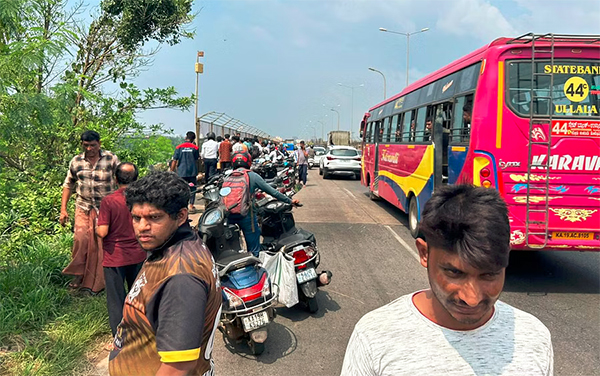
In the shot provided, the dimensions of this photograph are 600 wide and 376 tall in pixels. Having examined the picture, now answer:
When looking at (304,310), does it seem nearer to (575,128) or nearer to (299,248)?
(299,248)

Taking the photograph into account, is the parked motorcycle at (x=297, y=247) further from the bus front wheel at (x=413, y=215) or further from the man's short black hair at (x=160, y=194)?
the bus front wheel at (x=413, y=215)

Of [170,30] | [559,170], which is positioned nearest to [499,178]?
[559,170]

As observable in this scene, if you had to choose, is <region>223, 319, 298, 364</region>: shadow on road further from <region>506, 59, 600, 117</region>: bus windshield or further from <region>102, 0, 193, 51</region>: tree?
<region>102, 0, 193, 51</region>: tree

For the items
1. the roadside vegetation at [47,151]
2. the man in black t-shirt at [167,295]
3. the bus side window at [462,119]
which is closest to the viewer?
the man in black t-shirt at [167,295]

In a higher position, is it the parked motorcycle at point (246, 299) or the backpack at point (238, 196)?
the backpack at point (238, 196)

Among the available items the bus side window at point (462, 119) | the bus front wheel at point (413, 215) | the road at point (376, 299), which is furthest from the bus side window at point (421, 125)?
the road at point (376, 299)

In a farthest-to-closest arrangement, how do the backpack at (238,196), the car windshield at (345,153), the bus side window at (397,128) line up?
the car windshield at (345,153) → the bus side window at (397,128) → the backpack at (238,196)

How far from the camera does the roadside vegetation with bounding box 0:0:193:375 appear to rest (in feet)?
10.2

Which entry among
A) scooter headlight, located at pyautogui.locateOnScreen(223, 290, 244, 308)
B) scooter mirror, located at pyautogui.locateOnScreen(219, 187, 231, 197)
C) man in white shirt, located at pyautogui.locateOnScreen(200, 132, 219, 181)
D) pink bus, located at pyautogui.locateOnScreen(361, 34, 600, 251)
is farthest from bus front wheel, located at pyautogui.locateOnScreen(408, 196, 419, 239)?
man in white shirt, located at pyautogui.locateOnScreen(200, 132, 219, 181)

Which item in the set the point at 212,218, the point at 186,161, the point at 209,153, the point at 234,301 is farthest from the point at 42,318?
the point at 209,153

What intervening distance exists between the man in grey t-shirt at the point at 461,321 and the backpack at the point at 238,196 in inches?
134

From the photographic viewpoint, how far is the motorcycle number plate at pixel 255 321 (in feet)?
11.0

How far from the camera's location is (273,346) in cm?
374

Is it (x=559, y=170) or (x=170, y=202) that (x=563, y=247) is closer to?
(x=559, y=170)
